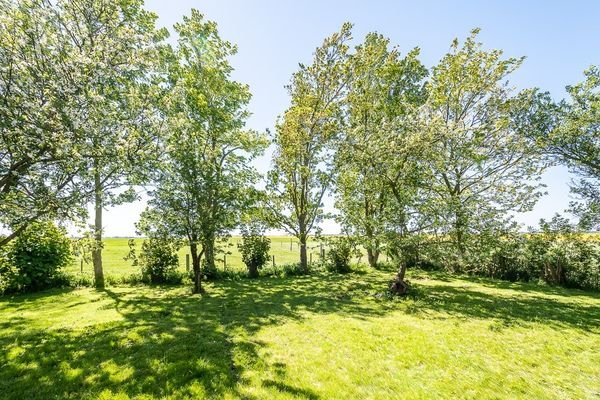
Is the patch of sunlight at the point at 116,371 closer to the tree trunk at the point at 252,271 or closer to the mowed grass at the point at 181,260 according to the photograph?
the mowed grass at the point at 181,260

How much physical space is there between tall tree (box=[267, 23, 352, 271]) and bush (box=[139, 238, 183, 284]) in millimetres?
8451

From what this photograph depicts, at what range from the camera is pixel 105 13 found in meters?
12.0

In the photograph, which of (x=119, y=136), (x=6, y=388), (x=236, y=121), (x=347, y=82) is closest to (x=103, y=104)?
(x=119, y=136)

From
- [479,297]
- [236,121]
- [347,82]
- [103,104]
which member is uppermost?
[347,82]

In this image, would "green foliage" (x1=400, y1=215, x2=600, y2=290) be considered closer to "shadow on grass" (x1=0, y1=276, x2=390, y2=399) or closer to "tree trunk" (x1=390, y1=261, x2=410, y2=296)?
"tree trunk" (x1=390, y1=261, x2=410, y2=296)

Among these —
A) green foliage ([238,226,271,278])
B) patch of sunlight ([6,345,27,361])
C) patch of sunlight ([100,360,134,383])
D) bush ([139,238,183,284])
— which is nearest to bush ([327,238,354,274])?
green foliage ([238,226,271,278])

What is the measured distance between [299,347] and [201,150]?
12052 millimetres

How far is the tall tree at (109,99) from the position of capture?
8109mm

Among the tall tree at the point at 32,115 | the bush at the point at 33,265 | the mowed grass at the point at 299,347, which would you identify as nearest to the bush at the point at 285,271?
the mowed grass at the point at 299,347

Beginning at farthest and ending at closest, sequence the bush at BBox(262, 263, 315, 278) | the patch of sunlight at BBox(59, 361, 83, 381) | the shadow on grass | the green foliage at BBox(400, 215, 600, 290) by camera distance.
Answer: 1. the bush at BBox(262, 263, 315, 278)
2. the green foliage at BBox(400, 215, 600, 290)
3. the patch of sunlight at BBox(59, 361, 83, 381)
4. the shadow on grass

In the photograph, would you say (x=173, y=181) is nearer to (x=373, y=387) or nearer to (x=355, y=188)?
(x=355, y=188)

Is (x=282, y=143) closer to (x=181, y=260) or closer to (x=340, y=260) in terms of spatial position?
(x=340, y=260)

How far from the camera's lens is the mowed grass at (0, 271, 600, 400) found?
5.89m

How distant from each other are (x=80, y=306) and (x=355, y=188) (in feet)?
48.8
